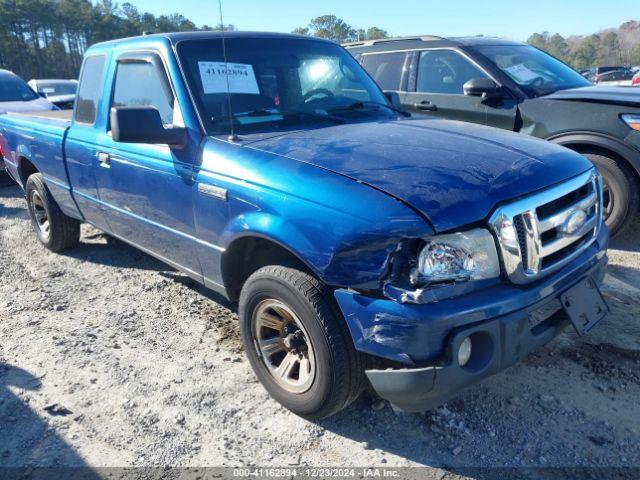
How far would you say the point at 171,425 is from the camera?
2725 mm

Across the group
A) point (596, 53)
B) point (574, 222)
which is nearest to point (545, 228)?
point (574, 222)

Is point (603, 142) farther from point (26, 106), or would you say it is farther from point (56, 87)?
point (56, 87)

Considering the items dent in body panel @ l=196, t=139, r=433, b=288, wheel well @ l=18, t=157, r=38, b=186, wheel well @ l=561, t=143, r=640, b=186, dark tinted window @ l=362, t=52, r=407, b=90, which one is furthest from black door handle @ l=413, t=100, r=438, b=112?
wheel well @ l=18, t=157, r=38, b=186

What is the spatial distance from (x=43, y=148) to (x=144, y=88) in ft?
6.12

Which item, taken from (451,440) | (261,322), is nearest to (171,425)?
(261,322)

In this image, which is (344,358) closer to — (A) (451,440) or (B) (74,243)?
(A) (451,440)

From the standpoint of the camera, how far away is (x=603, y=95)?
15.9ft

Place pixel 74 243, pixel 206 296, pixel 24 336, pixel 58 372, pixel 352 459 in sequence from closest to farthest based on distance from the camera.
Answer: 1. pixel 352 459
2. pixel 58 372
3. pixel 24 336
4. pixel 206 296
5. pixel 74 243

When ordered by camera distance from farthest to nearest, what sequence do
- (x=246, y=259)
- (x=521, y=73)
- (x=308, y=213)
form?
(x=521, y=73)
(x=246, y=259)
(x=308, y=213)

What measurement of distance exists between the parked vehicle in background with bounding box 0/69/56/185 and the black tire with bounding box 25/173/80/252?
3775 millimetres

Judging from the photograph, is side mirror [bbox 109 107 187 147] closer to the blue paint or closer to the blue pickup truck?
the blue pickup truck

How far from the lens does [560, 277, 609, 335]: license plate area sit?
2.40 metres

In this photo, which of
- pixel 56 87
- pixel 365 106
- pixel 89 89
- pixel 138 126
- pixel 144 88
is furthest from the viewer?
pixel 56 87

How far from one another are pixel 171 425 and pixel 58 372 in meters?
0.98
